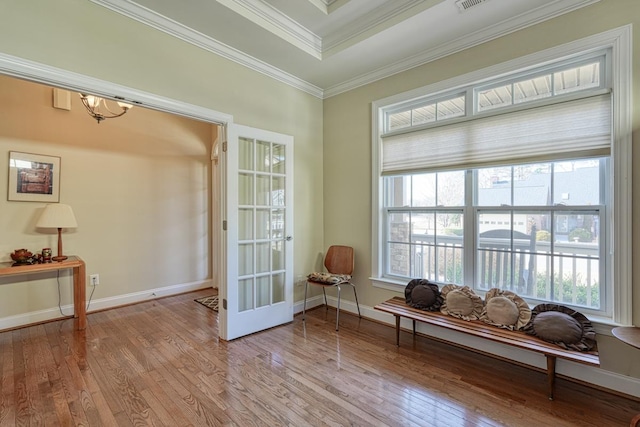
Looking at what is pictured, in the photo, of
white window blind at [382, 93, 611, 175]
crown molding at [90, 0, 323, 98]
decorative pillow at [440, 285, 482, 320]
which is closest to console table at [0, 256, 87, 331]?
crown molding at [90, 0, 323, 98]

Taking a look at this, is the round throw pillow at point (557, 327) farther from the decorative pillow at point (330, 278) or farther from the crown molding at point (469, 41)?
the crown molding at point (469, 41)

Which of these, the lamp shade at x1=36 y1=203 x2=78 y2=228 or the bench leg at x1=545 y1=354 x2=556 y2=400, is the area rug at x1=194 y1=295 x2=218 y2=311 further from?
the bench leg at x1=545 y1=354 x2=556 y2=400

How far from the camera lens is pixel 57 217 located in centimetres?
318

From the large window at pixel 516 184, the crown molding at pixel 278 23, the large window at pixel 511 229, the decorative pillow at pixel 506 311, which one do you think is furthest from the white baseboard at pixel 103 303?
the decorative pillow at pixel 506 311

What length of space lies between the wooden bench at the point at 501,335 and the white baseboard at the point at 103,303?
3.27 m

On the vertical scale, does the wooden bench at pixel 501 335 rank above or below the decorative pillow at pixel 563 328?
below

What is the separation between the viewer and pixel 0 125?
10.1ft

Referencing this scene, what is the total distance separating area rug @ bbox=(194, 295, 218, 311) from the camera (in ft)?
12.8

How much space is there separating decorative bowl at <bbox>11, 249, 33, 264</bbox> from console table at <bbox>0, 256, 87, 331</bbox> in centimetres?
7

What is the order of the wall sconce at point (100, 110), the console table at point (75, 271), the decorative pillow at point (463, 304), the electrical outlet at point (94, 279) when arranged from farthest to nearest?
the electrical outlet at point (94, 279) → the wall sconce at point (100, 110) → the console table at point (75, 271) → the decorative pillow at point (463, 304)

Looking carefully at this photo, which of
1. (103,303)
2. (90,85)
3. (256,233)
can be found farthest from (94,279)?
(90,85)

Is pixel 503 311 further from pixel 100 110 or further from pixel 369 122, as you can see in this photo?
pixel 100 110

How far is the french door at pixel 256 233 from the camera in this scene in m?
2.87

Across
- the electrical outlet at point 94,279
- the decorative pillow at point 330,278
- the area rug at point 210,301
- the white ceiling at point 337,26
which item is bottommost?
the area rug at point 210,301
